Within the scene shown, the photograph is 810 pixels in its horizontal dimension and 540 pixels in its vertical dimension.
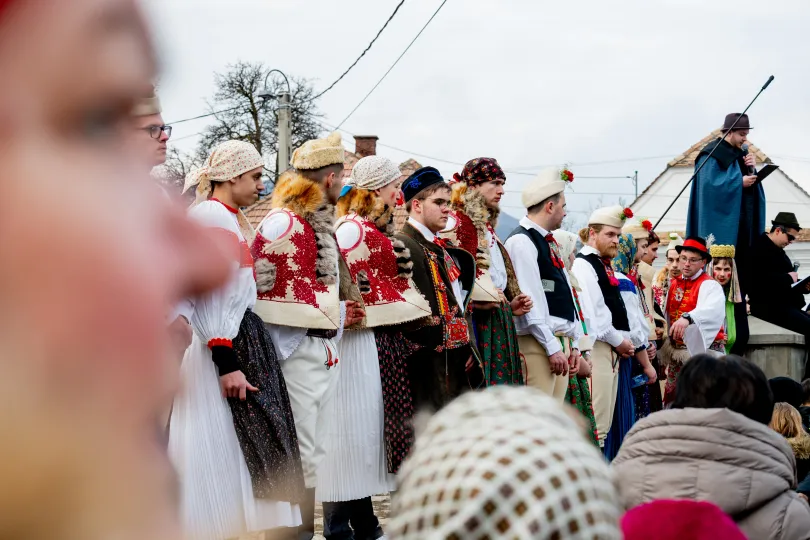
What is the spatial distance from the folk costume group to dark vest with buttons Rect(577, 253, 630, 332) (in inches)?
0.5

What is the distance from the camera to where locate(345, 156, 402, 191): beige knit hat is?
5.48 metres

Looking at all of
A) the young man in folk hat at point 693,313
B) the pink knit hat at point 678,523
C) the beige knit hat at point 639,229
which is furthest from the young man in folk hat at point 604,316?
the pink knit hat at point 678,523

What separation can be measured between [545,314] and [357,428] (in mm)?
1862

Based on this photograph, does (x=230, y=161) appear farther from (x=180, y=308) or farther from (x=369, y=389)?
(x=180, y=308)

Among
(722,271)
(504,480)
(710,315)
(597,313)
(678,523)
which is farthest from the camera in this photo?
(722,271)

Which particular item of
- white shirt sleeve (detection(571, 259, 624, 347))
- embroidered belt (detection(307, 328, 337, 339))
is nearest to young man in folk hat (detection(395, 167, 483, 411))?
embroidered belt (detection(307, 328, 337, 339))

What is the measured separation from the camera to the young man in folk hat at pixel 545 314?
21.2 ft

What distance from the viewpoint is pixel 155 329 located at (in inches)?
17.5

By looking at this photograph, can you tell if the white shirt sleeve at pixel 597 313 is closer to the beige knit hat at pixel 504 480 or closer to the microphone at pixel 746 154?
the microphone at pixel 746 154

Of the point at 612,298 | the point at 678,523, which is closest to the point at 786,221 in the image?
the point at 612,298

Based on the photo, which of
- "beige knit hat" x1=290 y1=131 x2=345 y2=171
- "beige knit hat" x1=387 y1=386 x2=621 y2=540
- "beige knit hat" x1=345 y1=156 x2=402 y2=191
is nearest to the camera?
"beige knit hat" x1=387 y1=386 x2=621 y2=540

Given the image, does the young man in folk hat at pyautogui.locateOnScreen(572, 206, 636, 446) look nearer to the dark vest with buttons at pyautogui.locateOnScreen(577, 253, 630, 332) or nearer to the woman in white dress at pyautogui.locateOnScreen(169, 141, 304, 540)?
the dark vest with buttons at pyautogui.locateOnScreen(577, 253, 630, 332)

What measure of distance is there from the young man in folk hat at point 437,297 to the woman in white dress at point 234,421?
1.44 metres

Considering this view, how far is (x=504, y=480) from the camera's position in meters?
0.96
